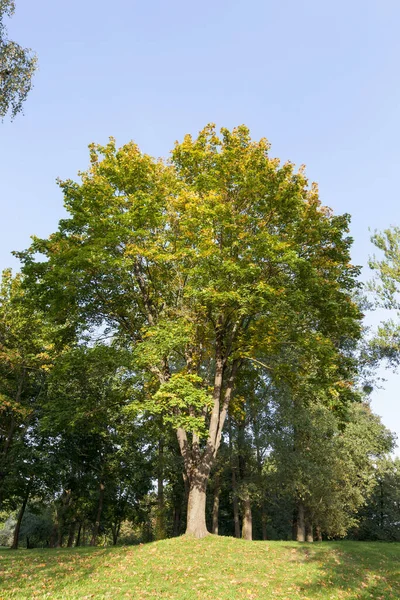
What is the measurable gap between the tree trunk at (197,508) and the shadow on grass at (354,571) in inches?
168

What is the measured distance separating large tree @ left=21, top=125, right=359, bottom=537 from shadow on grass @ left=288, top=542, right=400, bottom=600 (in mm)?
5504

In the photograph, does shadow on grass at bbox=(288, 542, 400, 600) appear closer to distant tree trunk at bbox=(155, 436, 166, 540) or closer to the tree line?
the tree line

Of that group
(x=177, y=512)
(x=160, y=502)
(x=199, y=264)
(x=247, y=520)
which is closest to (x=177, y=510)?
(x=177, y=512)

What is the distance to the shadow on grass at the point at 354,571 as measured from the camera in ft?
36.6

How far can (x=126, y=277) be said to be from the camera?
20.2 metres

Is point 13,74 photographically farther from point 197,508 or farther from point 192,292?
point 197,508

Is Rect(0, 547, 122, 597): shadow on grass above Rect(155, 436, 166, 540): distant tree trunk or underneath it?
underneath

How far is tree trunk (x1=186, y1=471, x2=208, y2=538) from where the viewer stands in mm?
18016

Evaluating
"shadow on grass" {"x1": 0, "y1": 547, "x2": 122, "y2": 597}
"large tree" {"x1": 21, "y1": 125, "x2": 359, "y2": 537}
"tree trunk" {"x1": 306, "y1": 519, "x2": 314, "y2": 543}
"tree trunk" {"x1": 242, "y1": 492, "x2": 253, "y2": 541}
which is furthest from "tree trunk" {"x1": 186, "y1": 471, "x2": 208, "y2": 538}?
"tree trunk" {"x1": 306, "y1": 519, "x2": 314, "y2": 543}

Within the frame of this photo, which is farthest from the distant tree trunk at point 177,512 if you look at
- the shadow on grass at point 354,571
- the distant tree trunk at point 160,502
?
the shadow on grass at point 354,571

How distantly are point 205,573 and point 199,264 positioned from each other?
446 inches

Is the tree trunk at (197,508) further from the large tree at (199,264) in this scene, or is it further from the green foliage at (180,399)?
the green foliage at (180,399)

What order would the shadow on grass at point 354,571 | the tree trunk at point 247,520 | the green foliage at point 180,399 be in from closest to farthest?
the shadow on grass at point 354,571
the green foliage at point 180,399
the tree trunk at point 247,520

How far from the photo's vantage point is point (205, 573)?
1227 cm
